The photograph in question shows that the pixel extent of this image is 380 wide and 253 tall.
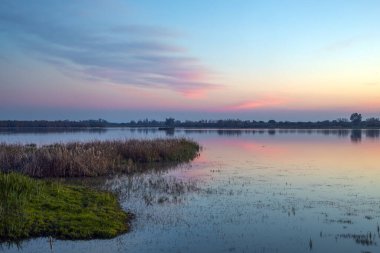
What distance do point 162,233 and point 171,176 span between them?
38.9 ft

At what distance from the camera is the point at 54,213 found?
11.8m

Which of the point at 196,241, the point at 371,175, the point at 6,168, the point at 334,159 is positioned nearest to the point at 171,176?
the point at 6,168

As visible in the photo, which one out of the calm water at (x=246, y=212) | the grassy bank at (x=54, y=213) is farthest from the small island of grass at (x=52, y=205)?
the calm water at (x=246, y=212)

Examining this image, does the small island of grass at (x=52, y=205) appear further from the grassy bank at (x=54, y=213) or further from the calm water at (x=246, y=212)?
the calm water at (x=246, y=212)

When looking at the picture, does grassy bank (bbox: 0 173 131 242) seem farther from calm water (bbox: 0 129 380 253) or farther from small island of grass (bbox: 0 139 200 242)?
calm water (bbox: 0 129 380 253)

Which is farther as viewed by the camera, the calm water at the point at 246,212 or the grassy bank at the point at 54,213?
the grassy bank at the point at 54,213

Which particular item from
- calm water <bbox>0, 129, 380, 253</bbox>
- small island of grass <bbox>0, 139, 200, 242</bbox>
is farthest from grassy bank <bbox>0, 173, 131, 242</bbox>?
calm water <bbox>0, 129, 380, 253</bbox>

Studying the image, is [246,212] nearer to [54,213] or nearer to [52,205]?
[54,213]

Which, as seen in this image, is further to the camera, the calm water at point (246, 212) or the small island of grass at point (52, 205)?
the small island of grass at point (52, 205)

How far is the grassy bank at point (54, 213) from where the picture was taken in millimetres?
10422

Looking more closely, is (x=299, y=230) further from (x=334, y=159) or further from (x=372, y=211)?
(x=334, y=159)

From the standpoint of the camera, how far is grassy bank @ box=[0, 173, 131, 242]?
34.2ft

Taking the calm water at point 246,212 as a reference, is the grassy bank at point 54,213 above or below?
above

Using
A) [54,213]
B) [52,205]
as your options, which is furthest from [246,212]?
[52,205]
